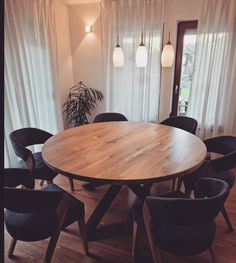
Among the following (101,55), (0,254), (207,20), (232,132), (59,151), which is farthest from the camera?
(101,55)

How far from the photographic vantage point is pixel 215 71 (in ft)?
10.3

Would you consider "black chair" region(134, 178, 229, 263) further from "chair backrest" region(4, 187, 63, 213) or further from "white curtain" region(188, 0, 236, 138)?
"white curtain" region(188, 0, 236, 138)

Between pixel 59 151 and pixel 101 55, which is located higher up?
pixel 101 55

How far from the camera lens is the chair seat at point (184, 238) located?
1.28 meters

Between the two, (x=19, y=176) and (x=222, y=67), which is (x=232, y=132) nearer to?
(x=222, y=67)

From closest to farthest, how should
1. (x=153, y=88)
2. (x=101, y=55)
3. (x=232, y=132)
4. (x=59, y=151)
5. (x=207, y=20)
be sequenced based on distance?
1. (x=59, y=151)
2. (x=207, y=20)
3. (x=232, y=132)
4. (x=153, y=88)
5. (x=101, y=55)

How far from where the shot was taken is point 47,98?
11.2 feet

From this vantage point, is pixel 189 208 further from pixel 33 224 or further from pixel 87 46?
pixel 87 46

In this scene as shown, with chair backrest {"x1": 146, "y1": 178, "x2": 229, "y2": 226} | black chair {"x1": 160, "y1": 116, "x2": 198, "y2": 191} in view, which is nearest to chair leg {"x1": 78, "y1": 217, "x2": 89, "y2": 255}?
chair backrest {"x1": 146, "y1": 178, "x2": 229, "y2": 226}

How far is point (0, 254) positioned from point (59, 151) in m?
1.38

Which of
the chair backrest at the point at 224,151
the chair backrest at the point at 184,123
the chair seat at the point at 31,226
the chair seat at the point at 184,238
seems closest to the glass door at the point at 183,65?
the chair backrest at the point at 184,123

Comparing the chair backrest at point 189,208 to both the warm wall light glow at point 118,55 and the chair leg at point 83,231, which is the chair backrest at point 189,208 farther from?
the warm wall light glow at point 118,55

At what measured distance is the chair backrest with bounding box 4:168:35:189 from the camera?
1725 millimetres

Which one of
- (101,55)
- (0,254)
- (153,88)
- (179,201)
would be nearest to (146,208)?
(179,201)
